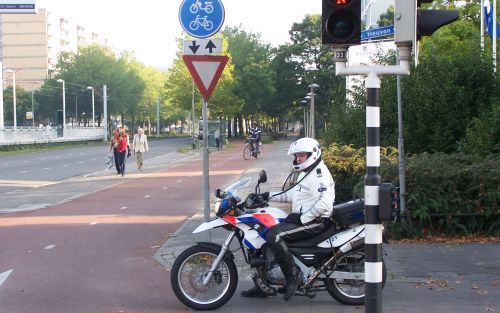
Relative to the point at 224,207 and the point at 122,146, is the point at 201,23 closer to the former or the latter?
the point at 224,207

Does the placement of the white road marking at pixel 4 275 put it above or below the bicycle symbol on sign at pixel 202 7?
below

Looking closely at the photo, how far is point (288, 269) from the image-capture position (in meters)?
5.93

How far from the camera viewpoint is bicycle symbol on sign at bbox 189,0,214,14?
317 inches

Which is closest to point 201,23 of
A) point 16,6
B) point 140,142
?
point 140,142

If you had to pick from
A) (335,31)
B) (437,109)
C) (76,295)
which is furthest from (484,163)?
(76,295)

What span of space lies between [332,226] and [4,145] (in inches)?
1846

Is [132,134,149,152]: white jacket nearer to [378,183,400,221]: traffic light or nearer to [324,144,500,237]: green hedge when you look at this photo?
[324,144,500,237]: green hedge

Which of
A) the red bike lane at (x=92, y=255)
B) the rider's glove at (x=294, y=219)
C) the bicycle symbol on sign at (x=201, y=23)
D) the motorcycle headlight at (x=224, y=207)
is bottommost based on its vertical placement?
the red bike lane at (x=92, y=255)

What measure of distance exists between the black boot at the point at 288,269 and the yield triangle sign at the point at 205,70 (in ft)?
8.79

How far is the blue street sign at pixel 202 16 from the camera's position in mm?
8047

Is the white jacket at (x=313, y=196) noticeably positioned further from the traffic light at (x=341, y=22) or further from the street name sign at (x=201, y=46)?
the street name sign at (x=201, y=46)

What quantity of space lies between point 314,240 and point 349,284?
0.58m

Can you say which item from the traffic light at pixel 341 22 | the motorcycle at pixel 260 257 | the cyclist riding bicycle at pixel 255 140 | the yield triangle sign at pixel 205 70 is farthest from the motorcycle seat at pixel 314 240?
the cyclist riding bicycle at pixel 255 140

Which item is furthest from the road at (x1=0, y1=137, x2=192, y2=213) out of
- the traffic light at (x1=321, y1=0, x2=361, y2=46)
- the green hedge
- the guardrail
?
the guardrail
